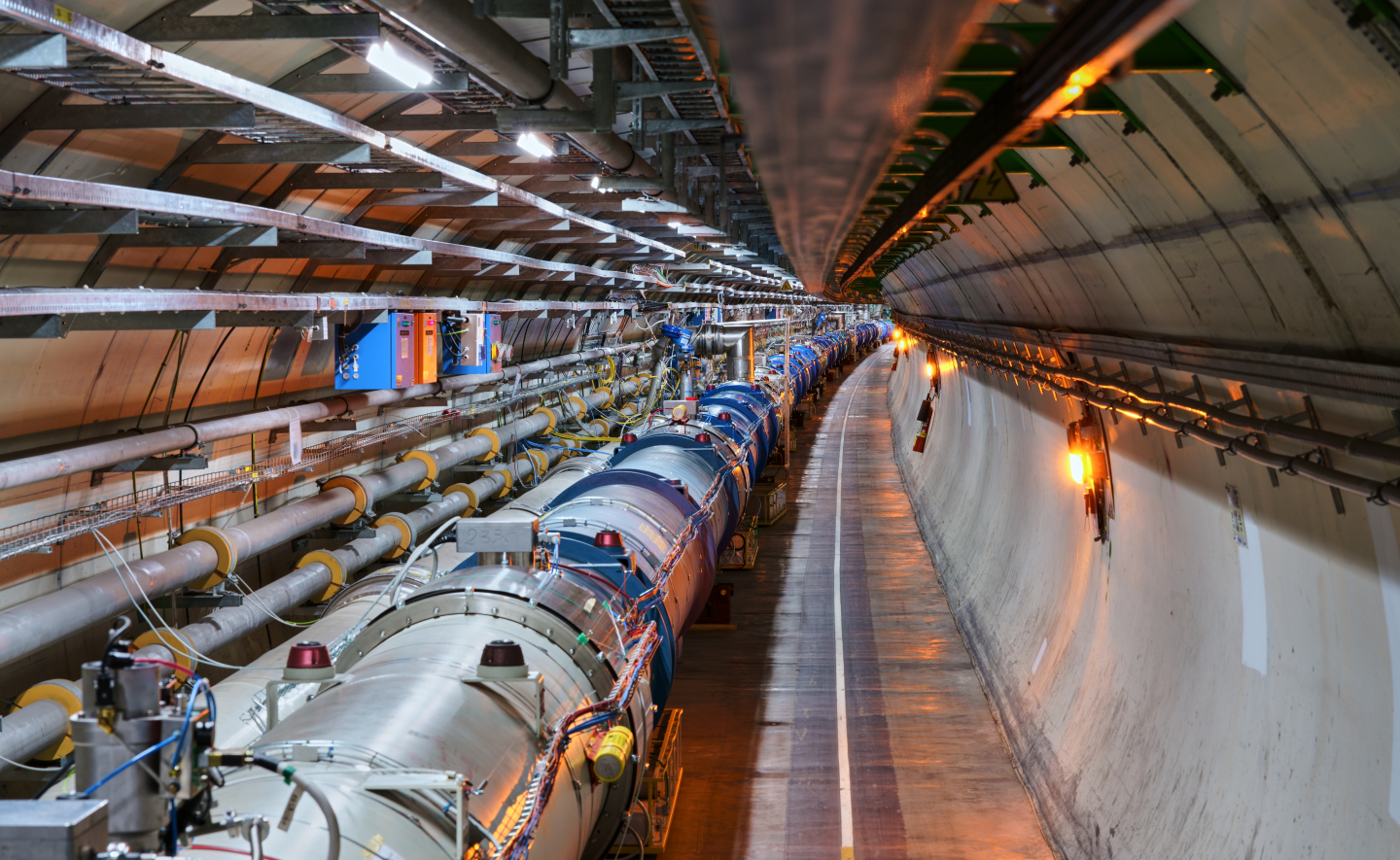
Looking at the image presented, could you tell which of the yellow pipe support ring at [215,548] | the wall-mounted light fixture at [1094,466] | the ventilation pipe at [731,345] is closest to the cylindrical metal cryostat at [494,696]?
the yellow pipe support ring at [215,548]

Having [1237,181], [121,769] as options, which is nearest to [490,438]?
[1237,181]

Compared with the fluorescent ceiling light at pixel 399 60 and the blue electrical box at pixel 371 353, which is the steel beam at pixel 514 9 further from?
the blue electrical box at pixel 371 353

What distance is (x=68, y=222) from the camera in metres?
5.87

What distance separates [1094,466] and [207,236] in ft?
22.7

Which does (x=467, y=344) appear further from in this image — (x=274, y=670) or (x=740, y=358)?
(x=740, y=358)

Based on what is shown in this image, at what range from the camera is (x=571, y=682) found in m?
5.47

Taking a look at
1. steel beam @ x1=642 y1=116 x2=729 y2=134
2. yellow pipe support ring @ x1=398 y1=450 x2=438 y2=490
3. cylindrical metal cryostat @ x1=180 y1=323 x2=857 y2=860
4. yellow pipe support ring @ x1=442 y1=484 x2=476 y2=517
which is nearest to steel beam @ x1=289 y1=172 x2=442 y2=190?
steel beam @ x1=642 y1=116 x2=729 y2=134

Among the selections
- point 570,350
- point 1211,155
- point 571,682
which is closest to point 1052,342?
point 1211,155

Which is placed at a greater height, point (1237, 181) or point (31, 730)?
point (1237, 181)

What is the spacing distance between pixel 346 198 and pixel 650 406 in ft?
33.8

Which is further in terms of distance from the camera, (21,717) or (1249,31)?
(21,717)

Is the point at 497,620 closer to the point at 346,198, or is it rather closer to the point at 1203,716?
the point at 1203,716

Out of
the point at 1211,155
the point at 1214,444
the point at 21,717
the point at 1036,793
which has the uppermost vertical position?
the point at 1211,155

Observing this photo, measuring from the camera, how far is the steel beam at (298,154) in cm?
661
